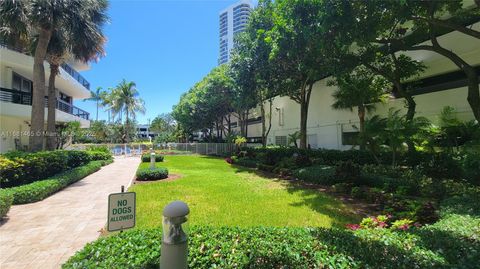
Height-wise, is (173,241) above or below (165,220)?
below

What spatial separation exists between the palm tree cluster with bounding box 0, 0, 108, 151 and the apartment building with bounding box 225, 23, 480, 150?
637 inches

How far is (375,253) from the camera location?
3576 mm

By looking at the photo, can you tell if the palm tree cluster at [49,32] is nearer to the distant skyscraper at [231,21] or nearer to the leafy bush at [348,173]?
the leafy bush at [348,173]

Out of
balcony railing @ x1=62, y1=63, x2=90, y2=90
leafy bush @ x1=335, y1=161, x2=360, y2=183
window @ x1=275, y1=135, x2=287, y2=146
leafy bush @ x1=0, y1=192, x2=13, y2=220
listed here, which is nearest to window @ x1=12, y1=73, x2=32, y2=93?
balcony railing @ x1=62, y1=63, x2=90, y2=90

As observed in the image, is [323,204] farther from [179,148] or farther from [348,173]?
[179,148]

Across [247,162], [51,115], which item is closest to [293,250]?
[51,115]

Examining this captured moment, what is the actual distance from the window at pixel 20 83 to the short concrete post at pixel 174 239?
64.3ft

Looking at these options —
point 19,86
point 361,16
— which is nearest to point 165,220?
point 361,16

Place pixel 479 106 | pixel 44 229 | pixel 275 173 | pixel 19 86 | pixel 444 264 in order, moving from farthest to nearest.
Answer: pixel 19 86
pixel 275 173
pixel 479 106
pixel 44 229
pixel 444 264

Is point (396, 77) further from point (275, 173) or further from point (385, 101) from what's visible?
point (275, 173)

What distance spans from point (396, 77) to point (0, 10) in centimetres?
1849

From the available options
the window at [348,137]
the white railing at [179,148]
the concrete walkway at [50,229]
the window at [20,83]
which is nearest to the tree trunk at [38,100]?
the concrete walkway at [50,229]

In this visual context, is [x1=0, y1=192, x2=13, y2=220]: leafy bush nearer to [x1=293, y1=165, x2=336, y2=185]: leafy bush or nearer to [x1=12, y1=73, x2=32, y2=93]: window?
[x1=293, y1=165, x2=336, y2=185]: leafy bush

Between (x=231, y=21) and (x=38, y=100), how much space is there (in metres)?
25.6
